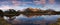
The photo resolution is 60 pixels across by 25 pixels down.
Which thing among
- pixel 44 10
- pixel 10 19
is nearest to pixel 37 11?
pixel 44 10

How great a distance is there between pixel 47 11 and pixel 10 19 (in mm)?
410

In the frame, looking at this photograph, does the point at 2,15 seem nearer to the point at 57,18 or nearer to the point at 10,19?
the point at 10,19

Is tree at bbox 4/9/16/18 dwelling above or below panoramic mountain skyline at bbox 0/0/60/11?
below

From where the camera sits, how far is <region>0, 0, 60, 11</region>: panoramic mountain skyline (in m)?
3.00

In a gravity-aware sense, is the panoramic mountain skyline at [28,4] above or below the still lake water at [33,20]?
above

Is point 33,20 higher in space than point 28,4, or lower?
lower

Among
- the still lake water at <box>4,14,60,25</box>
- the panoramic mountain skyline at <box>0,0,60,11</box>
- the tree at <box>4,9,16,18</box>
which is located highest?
the panoramic mountain skyline at <box>0,0,60,11</box>

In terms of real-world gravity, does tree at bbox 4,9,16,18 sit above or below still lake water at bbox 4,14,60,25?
above

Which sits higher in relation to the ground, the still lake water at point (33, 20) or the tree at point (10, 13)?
the tree at point (10, 13)

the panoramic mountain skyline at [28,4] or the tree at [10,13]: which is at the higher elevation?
the panoramic mountain skyline at [28,4]

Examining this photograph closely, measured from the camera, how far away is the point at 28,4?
9.87 ft

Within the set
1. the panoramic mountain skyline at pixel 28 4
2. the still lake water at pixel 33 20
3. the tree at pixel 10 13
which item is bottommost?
the still lake water at pixel 33 20

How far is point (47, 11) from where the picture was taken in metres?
3.01

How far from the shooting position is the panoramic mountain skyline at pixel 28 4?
300cm
